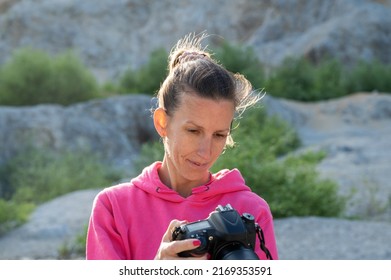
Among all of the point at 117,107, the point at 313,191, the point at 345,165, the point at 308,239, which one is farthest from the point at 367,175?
the point at 117,107

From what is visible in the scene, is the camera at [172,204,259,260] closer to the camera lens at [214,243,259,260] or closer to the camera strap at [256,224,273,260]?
the camera lens at [214,243,259,260]

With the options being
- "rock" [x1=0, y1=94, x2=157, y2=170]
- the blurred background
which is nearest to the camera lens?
the blurred background

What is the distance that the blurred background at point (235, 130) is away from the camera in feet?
27.6

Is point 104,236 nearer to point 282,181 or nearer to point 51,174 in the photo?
point 282,181

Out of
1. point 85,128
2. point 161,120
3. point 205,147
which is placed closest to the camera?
point 205,147

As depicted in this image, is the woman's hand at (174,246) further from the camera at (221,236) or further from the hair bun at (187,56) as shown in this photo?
the hair bun at (187,56)

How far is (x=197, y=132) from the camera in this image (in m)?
2.38

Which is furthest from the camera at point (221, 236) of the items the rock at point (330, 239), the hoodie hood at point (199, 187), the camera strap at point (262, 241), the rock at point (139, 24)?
the rock at point (139, 24)

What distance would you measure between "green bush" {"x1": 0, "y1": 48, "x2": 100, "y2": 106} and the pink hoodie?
50.5 ft

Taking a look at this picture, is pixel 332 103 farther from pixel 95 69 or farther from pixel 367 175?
pixel 95 69

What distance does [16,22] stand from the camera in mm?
34062

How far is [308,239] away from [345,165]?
15.7ft

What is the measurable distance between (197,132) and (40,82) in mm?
15886

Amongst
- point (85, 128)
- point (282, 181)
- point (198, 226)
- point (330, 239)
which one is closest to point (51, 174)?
point (85, 128)
